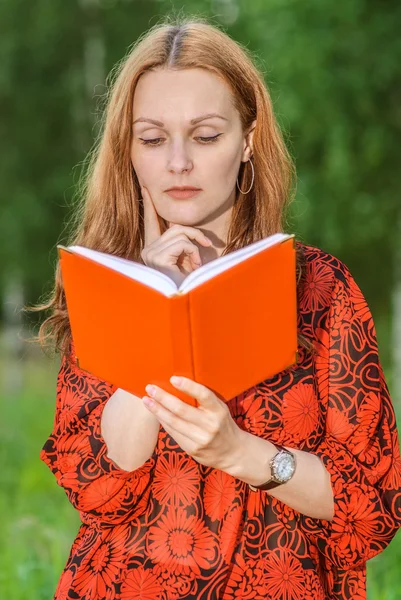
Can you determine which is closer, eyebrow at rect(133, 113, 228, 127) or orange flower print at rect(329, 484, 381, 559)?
orange flower print at rect(329, 484, 381, 559)

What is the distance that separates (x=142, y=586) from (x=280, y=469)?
1.24 ft

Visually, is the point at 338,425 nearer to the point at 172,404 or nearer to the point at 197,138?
the point at 172,404

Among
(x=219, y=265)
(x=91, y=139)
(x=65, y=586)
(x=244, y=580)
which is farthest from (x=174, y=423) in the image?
(x=91, y=139)

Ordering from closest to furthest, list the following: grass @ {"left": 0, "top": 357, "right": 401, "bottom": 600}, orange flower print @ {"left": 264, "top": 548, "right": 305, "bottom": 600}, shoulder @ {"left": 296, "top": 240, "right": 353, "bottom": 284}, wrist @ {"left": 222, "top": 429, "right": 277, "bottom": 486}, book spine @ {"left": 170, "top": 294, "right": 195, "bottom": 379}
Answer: book spine @ {"left": 170, "top": 294, "right": 195, "bottom": 379} → wrist @ {"left": 222, "top": 429, "right": 277, "bottom": 486} → orange flower print @ {"left": 264, "top": 548, "right": 305, "bottom": 600} → shoulder @ {"left": 296, "top": 240, "right": 353, "bottom": 284} → grass @ {"left": 0, "top": 357, "right": 401, "bottom": 600}

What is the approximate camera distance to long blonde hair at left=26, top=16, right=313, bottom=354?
2143 millimetres

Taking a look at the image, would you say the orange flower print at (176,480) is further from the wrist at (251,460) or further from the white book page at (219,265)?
the white book page at (219,265)

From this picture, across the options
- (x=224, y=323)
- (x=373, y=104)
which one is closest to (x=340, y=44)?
(x=373, y=104)

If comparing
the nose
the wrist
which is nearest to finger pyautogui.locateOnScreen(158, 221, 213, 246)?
the nose

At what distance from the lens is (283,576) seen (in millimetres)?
1901

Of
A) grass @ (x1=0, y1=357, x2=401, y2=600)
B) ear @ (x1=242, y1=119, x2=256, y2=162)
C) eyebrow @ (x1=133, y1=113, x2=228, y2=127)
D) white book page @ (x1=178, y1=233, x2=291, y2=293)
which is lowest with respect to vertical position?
grass @ (x1=0, y1=357, x2=401, y2=600)

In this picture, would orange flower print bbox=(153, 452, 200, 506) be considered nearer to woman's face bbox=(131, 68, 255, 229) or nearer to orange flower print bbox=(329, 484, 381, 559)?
orange flower print bbox=(329, 484, 381, 559)

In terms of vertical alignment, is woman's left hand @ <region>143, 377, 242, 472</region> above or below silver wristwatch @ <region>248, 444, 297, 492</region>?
above

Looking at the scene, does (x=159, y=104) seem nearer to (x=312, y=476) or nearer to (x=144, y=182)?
(x=144, y=182)

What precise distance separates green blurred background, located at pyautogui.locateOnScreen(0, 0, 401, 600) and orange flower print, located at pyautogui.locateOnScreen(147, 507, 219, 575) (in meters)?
0.74
